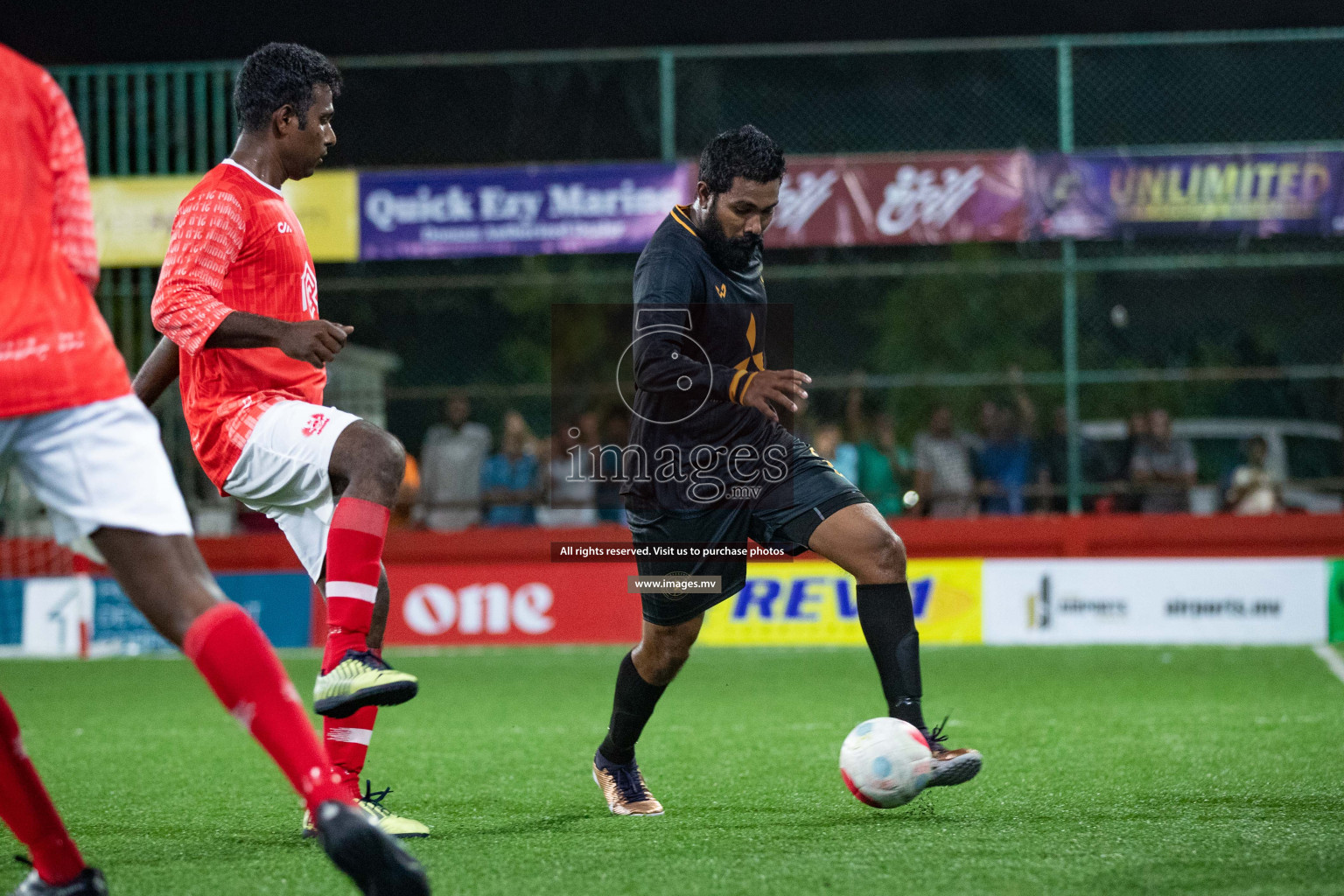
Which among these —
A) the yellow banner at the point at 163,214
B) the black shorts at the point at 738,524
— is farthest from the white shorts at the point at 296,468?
the yellow banner at the point at 163,214

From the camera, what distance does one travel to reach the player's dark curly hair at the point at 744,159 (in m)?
4.66

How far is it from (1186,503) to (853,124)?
28.8ft

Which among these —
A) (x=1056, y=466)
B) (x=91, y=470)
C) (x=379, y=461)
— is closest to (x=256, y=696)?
(x=91, y=470)

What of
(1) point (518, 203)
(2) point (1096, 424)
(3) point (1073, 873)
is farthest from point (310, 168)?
(2) point (1096, 424)

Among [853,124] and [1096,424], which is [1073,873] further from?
[853,124]

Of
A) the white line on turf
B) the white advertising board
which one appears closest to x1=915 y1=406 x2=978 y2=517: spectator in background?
the white line on turf

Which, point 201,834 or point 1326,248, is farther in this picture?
point 1326,248

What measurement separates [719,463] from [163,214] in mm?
10383

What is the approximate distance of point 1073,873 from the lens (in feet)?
11.4

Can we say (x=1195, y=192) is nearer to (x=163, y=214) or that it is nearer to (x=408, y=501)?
(x=408, y=501)

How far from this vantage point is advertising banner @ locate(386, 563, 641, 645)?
1192cm

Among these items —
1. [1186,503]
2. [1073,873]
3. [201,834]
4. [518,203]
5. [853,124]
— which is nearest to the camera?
[1073,873]

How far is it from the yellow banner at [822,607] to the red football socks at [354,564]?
768 centimetres

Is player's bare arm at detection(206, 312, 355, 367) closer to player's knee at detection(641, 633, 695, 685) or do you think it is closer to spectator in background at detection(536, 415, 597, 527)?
player's knee at detection(641, 633, 695, 685)
